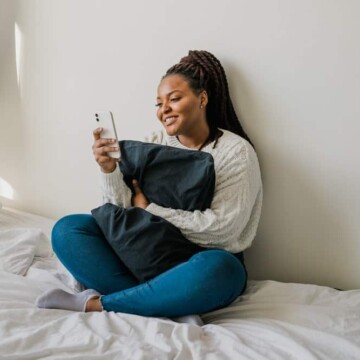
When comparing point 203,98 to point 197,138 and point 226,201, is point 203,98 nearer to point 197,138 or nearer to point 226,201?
point 197,138

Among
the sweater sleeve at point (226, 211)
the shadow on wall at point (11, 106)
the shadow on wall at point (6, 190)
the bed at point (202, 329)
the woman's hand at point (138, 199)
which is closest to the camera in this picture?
the bed at point (202, 329)

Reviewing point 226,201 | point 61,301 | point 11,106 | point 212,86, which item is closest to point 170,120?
point 212,86

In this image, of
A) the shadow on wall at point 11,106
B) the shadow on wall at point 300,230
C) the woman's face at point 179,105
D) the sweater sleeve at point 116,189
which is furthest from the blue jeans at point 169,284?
the shadow on wall at point 11,106

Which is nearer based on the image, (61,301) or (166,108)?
(61,301)

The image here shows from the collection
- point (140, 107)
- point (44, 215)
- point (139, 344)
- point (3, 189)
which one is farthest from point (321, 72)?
point (3, 189)

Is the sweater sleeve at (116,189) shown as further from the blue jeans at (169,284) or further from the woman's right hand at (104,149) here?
the blue jeans at (169,284)

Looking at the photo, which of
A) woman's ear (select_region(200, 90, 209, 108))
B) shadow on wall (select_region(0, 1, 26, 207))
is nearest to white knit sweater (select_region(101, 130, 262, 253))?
woman's ear (select_region(200, 90, 209, 108))

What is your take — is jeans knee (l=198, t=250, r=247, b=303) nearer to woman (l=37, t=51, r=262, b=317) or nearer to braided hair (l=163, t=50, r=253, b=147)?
woman (l=37, t=51, r=262, b=317)

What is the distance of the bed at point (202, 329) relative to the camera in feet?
2.34

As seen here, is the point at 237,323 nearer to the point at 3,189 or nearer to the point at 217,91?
the point at 217,91

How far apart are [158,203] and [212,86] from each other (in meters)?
0.37

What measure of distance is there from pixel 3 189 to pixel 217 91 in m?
1.22

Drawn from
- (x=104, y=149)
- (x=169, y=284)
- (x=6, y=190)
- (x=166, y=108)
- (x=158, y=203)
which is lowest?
(x=6, y=190)

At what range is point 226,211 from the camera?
100 cm
